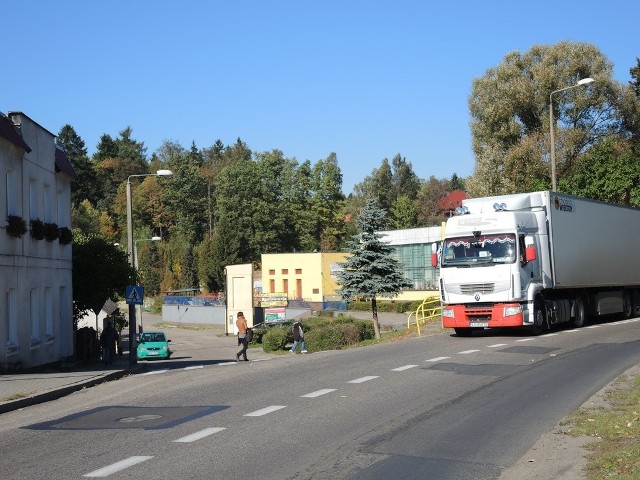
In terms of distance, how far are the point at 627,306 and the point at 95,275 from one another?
2136 centimetres

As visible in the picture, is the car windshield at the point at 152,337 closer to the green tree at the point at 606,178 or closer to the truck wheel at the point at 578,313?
the green tree at the point at 606,178

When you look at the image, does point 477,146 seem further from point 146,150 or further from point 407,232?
point 146,150

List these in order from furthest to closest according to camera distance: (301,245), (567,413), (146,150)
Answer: (146,150), (301,245), (567,413)

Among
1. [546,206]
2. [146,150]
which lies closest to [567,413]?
[546,206]

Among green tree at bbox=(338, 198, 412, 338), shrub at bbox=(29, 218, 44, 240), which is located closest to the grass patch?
shrub at bbox=(29, 218, 44, 240)

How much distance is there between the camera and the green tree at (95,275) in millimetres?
36500

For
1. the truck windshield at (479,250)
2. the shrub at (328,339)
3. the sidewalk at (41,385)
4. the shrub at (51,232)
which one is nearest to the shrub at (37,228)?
the shrub at (51,232)

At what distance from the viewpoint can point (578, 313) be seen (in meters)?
31.7

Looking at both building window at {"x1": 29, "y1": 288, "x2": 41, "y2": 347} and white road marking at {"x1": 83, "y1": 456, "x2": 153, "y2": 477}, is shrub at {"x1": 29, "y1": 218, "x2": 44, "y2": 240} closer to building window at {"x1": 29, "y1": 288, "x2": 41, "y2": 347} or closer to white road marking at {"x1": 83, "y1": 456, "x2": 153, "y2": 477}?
building window at {"x1": 29, "y1": 288, "x2": 41, "y2": 347}

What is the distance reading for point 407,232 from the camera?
79.9 metres

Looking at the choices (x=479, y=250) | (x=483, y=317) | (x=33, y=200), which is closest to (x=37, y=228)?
(x=33, y=200)

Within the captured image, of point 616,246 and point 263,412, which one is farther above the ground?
point 616,246

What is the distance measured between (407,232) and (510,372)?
6196cm

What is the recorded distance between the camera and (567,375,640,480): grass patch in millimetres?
8594
